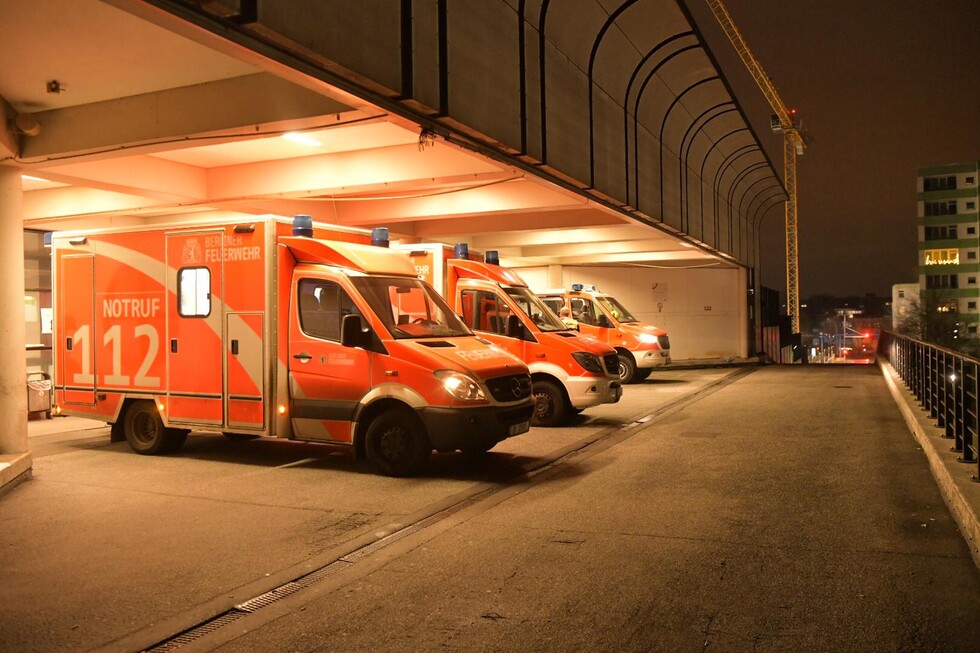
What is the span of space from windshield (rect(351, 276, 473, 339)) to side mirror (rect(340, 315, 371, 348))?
310 mm

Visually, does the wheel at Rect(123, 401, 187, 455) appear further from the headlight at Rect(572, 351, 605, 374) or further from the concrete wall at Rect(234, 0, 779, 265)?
the headlight at Rect(572, 351, 605, 374)

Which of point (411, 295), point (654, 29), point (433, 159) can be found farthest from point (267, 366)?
point (654, 29)

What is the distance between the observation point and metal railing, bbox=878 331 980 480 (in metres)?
8.60

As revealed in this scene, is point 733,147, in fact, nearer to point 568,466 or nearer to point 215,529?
point 568,466

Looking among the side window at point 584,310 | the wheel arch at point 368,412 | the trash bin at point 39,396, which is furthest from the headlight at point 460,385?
the side window at point 584,310

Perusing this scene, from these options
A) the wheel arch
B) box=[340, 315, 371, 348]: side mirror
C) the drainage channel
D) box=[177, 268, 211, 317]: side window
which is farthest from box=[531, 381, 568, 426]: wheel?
box=[177, 268, 211, 317]: side window

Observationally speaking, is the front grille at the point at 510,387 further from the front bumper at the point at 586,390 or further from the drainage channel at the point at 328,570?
the front bumper at the point at 586,390

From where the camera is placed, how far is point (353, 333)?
379 inches

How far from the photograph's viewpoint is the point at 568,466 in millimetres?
10367

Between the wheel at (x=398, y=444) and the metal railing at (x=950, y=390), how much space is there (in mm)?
5585

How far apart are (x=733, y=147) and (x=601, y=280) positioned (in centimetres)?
854

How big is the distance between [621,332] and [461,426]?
1380 centimetres

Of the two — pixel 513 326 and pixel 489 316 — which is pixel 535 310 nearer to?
pixel 489 316

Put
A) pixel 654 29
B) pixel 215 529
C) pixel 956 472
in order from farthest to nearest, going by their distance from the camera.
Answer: pixel 654 29 → pixel 956 472 → pixel 215 529
